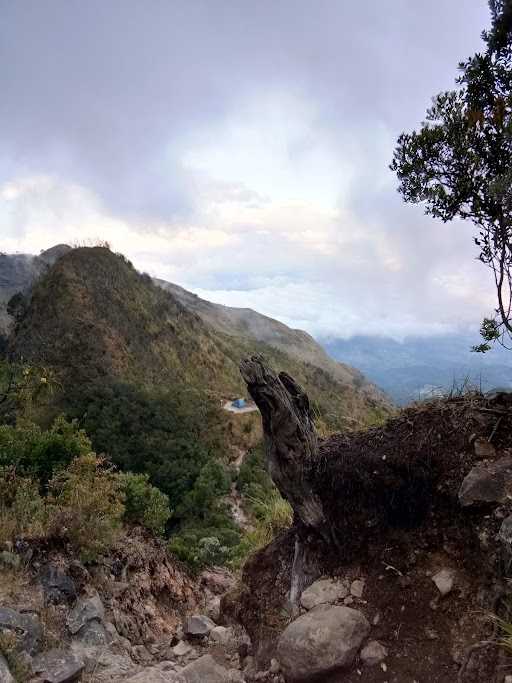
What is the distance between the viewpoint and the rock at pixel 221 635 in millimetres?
5336

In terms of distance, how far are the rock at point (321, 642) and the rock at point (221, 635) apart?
1383mm

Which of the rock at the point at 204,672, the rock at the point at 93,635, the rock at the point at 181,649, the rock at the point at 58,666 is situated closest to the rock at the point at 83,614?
the rock at the point at 93,635

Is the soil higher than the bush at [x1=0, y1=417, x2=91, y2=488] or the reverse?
higher

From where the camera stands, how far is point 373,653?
12.7 ft

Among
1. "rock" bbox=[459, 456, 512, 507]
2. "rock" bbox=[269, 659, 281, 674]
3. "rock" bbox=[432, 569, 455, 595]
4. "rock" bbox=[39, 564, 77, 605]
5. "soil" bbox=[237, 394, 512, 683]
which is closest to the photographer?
"soil" bbox=[237, 394, 512, 683]

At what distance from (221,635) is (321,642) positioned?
76.7 inches

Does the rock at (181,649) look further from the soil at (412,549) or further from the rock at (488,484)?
the rock at (488,484)

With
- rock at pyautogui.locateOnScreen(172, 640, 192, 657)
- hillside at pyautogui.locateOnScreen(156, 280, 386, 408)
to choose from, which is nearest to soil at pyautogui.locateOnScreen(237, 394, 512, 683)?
rock at pyautogui.locateOnScreen(172, 640, 192, 657)

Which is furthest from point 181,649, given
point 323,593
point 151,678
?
A: point 323,593

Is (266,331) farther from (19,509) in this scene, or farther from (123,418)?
(19,509)

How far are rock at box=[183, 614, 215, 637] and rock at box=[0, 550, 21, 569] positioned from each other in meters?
2.36

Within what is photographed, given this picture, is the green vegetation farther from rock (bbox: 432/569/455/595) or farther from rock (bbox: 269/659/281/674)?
rock (bbox: 432/569/455/595)

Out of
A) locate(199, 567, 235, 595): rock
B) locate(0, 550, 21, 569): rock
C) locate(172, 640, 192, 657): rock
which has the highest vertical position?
locate(0, 550, 21, 569): rock

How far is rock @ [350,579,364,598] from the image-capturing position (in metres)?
4.38
